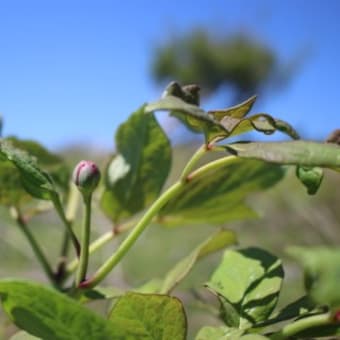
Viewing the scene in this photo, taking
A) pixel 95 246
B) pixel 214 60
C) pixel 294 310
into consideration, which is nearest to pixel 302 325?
pixel 294 310

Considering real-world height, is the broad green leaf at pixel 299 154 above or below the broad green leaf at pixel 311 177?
above

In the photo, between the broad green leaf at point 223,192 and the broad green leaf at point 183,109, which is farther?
the broad green leaf at point 223,192

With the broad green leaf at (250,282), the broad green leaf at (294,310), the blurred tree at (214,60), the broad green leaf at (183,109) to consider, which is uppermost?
the broad green leaf at (183,109)

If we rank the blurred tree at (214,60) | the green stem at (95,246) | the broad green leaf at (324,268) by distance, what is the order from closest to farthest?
the broad green leaf at (324,268) → the green stem at (95,246) → the blurred tree at (214,60)

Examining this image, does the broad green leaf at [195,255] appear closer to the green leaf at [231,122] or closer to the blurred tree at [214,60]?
the green leaf at [231,122]

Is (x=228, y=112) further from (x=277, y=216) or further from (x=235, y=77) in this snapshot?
(x=235, y=77)

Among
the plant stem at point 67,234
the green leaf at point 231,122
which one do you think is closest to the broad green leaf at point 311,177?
the green leaf at point 231,122
